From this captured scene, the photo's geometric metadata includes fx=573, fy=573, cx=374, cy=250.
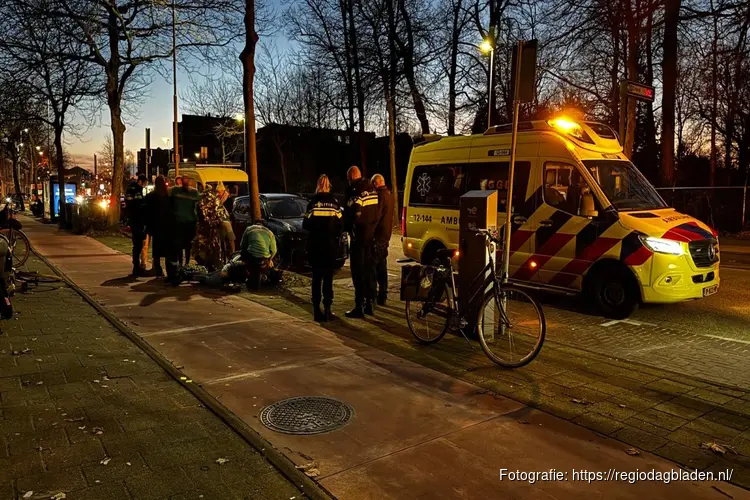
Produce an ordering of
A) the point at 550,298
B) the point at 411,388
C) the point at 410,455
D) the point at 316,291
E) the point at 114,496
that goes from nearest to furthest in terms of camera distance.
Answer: the point at 114,496, the point at 410,455, the point at 411,388, the point at 316,291, the point at 550,298

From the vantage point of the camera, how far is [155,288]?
9.44 m

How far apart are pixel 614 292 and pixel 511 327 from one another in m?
2.82

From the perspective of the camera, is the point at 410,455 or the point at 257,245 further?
the point at 257,245

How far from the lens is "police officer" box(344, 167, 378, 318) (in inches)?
295

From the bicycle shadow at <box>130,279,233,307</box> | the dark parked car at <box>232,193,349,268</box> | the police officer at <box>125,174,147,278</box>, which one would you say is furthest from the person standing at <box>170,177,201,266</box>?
the dark parked car at <box>232,193,349,268</box>

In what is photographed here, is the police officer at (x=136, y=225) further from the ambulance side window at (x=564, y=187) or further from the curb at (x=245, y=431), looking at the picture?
the ambulance side window at (x=564, y=187)

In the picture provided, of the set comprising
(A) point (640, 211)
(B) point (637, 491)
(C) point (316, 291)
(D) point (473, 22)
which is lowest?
(B) point (637, 491)

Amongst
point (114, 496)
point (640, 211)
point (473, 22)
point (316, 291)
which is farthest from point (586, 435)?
point (473, 22)

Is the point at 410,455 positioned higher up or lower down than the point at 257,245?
lower down

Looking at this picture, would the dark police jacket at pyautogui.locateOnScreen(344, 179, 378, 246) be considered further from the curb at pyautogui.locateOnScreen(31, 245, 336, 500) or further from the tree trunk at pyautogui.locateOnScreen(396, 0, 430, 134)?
the tree trunk at pyautogui.locateOnScreen(396, 0, 430, 134)

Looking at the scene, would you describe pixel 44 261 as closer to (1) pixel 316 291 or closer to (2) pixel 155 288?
(2) pixel 155 288

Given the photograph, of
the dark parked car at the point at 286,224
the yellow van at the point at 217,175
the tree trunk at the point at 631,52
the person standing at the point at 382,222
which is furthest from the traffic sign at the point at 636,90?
the yellow van at the point at 217,175

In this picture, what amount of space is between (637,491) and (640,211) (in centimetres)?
527

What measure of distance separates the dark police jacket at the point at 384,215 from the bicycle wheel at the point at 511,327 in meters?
2.42
